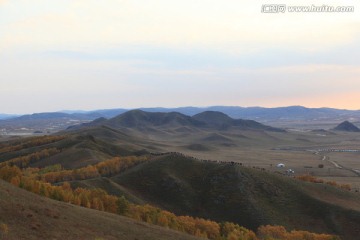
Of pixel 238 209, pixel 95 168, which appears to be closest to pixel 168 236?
pixel 238 209

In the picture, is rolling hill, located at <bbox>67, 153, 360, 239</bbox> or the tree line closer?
the tree line

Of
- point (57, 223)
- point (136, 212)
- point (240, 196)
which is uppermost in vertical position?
point (57, 223)

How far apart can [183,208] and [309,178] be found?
222 ft

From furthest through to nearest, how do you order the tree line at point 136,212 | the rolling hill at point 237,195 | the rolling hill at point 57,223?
the rolling hill at point 237,195 < the tree line at point 136,212 < the rolling hill at point 57,223

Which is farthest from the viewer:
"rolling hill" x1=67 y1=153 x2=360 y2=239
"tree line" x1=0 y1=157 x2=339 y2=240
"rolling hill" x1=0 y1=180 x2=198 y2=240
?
"rolling hill" x1=67 y1=153 x2=360 y2=239

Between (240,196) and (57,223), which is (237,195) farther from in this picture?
(57,223)

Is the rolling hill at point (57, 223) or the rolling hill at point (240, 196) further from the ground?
the rolling hill at point (57, 223)

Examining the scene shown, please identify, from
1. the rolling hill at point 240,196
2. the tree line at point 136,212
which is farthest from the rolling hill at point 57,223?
the rolling hill at point 240,196

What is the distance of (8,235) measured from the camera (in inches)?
1619

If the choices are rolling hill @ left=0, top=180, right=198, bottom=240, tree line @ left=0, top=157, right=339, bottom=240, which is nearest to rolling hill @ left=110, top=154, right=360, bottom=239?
tree line @ left=0, top=157, right=339, bottom=240

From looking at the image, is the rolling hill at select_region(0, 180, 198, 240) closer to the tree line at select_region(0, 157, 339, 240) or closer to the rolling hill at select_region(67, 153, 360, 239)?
the tree line at select_region(0, 157, 339, 240)

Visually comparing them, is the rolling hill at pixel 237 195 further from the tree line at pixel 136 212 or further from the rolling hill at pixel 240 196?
the tree line at pixel 136 212

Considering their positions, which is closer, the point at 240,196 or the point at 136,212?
the point at 136,212

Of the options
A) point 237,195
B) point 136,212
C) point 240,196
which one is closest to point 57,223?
point 136,212
